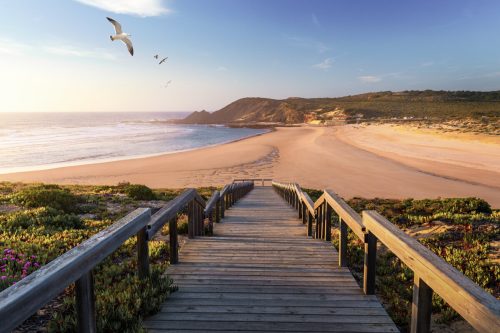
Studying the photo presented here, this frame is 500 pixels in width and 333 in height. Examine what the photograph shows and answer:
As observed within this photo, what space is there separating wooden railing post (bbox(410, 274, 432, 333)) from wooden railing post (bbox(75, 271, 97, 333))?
248cm

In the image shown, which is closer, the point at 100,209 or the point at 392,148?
the point at 100,209

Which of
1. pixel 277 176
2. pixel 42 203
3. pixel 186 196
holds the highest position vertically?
pixel 186 196

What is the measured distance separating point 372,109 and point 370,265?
125276mm

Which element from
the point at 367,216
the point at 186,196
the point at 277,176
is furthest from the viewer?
the point at 277,176

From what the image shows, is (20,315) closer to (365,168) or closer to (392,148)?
(365,168)

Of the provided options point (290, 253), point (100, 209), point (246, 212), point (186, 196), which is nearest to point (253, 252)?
point (290, 253)

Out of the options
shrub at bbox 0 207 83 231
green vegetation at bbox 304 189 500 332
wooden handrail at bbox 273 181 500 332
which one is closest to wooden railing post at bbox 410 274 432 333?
wooden handrail at bbox 273 181 500 332

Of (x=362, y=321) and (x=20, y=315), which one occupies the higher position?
(x=20, y=315)

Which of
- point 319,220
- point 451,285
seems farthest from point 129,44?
point 451,285

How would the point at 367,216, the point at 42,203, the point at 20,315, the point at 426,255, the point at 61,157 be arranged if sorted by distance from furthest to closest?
Result: the point at 61,157, the point at 42,203, the point at 367,216, the point at 426,255, the point at 20,315

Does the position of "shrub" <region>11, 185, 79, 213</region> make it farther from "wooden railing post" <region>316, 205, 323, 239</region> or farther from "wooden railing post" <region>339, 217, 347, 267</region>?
"wooden railing post" <region>339, 217, 347, 267</region>

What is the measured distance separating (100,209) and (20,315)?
11.2 metres

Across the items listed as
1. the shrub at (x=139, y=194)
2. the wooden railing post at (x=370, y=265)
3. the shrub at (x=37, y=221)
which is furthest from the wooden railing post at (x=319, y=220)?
→ the shrub at (x=139, y=194)

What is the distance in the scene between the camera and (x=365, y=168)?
3011cm
